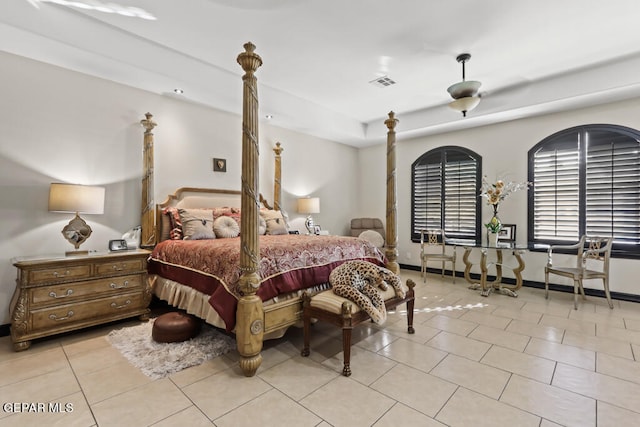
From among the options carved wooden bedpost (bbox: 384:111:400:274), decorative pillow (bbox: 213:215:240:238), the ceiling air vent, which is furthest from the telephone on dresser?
the ceiling air vent

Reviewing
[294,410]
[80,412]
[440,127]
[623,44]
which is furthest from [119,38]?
[623,44]

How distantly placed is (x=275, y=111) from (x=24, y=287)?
3473 mm

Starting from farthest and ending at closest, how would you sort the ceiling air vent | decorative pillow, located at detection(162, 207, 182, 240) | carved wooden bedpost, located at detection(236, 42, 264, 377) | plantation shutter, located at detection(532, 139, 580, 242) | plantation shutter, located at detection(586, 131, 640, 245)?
plantation shutter, located at detection(532, 139, 580, 242) < the ceiling air vent < plantation shutter, located at detection(586, 131, 640, 245) < decorative pillow, located at detection(162, 207, 182, 240) < carved wooden bedpost, located at detection(236, 42, 264, 377)

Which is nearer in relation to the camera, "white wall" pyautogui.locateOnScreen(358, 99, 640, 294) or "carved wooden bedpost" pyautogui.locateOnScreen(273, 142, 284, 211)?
"white wall" pyautogui.locateOnScreen(358, 99, 640, 294)

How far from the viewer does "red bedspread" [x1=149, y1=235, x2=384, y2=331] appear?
238cm

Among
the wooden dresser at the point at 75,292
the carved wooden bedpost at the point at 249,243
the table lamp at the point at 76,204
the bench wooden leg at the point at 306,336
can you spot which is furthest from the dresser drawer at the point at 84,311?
the bench wooden leg at the point at 306,336

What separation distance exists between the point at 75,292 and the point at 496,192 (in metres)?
5.23

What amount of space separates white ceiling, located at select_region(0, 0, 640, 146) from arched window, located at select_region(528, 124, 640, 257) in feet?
1.80

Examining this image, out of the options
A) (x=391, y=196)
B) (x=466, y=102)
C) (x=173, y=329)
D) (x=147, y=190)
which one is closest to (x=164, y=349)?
(x=173, y=329)

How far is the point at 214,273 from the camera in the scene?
2605mm

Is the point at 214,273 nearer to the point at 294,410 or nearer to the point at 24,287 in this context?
the point at 294,410

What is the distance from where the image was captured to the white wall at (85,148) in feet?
9.55

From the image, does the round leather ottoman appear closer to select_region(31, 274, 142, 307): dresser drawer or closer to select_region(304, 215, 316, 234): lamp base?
select_region(31, 274, 142, 307): dresser drawer

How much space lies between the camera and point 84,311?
280 cm
